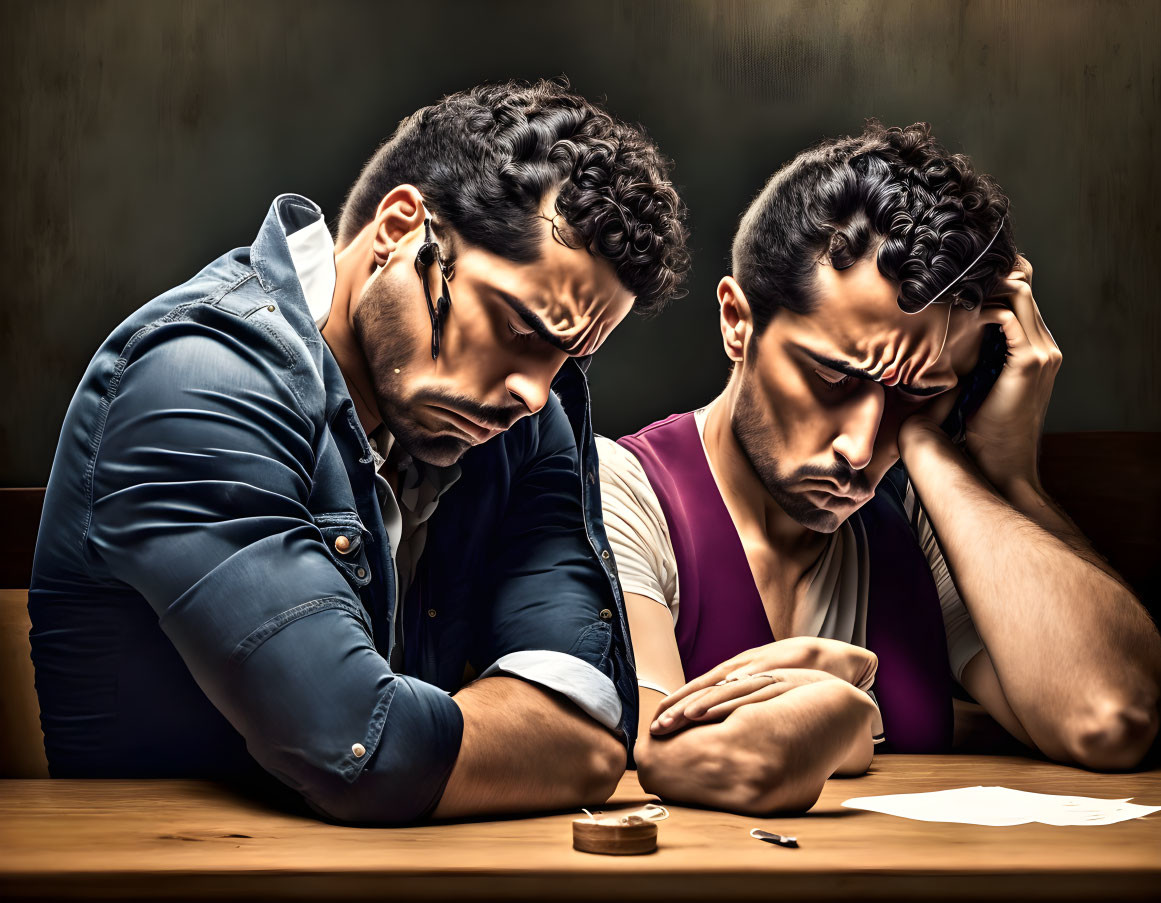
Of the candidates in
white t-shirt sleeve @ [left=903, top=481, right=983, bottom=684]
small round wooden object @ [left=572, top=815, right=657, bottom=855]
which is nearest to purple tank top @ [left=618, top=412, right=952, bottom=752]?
white t-shirt sleeve @ [left=903, top=481, right=983, bottom=684]

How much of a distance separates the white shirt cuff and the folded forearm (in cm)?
10

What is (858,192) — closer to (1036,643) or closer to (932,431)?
(932,431)

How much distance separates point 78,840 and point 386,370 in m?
0.84

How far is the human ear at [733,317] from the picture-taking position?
2.45 metres

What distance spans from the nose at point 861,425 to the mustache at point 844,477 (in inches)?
1.7

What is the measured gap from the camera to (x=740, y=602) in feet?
7.54

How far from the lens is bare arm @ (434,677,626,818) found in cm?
138

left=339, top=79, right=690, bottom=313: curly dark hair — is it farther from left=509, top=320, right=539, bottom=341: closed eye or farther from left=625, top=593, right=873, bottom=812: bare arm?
left=625, top=593, right=873, bottom=812: bare arm

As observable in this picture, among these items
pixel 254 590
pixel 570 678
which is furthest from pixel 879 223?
pixel 254 590

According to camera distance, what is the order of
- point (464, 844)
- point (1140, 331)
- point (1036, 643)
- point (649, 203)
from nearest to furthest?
point (464, 844) < point (649, 203) < point (1036, 643) < point (1140, 331)

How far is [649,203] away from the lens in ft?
6.23

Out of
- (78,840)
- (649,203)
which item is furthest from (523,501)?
(78,840)

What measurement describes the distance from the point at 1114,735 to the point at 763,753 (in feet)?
2.70

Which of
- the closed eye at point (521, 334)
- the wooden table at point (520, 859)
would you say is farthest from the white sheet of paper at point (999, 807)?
the closed eye at point (521, 334)
